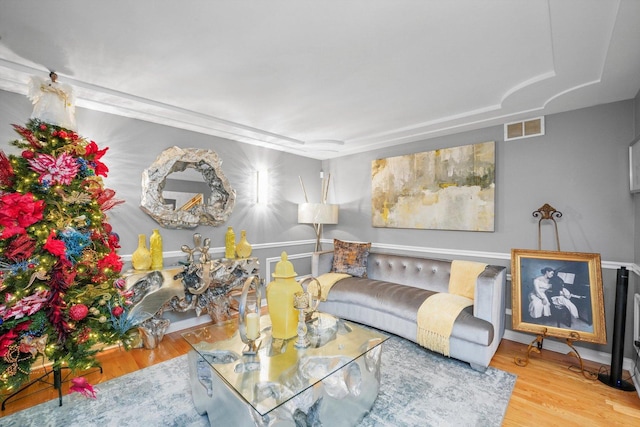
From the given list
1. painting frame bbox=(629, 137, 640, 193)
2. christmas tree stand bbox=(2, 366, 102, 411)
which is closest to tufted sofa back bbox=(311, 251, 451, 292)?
painting frame bbox=(629, 137, 640, 193)

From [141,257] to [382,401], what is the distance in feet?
8.27

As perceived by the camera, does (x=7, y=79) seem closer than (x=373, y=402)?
No

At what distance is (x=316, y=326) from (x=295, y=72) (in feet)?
6.45

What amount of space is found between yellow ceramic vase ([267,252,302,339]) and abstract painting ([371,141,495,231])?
7.64 ft

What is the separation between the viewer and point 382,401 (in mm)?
1964

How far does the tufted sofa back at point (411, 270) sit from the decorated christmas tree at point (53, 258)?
9.12ft

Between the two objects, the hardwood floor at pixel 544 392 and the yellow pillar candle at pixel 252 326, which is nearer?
the yellow pillar candle at pixel 252 326

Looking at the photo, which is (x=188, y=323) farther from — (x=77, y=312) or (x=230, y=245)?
(x=77, y=312)

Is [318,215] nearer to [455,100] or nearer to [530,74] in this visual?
[455,100]

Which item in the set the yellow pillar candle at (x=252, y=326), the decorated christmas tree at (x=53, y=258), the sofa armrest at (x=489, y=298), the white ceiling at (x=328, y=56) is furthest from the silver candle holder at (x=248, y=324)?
the sofa armrest at (x=489, y=298)

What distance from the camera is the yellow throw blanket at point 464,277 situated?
2.89 m

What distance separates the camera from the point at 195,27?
164 cm

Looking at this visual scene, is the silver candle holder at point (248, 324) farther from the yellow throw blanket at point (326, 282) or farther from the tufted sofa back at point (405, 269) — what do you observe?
the tufted sofa back at point (405, 269)

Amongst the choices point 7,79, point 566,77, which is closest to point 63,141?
point 7,79
